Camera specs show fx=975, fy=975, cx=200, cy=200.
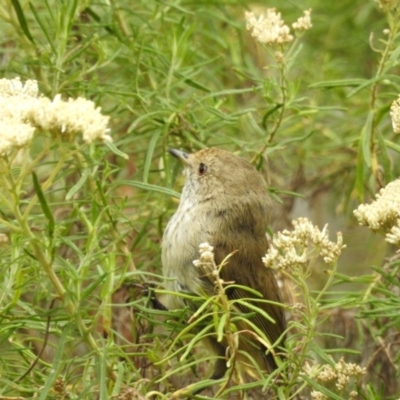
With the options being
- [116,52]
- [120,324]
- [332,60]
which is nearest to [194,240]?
[120,324]

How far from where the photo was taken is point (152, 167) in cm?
481

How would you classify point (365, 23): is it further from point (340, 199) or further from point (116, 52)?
point (116, 52)

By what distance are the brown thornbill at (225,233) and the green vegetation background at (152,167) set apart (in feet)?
0.36

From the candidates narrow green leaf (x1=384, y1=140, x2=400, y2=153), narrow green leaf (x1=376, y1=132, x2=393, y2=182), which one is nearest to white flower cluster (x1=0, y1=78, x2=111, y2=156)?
narrow green leaf (x1=384, y1=140, x2=400, y2=153)

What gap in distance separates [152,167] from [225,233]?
49 centimetres

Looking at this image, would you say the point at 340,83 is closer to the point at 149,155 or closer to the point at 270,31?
the point at 270,31

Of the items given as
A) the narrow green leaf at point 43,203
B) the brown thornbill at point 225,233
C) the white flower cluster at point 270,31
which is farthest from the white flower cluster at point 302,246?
the brown thornbill at point 225,233

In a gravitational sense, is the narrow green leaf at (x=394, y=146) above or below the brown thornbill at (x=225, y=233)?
above

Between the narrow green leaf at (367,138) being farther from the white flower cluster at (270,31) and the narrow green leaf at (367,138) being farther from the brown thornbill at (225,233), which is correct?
the brown thornbill at (225,233)

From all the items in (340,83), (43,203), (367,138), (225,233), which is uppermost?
(340,83)

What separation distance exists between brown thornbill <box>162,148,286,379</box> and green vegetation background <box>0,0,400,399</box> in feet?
0.36

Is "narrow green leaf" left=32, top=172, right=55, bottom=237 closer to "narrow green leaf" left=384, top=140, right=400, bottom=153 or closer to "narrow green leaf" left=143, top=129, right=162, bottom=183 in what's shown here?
"narrow green leaf" left=143, top=129, right=162, bottom=183

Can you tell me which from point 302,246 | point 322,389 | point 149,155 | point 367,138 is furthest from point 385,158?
point 322,389

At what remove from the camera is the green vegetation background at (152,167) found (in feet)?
10.6
